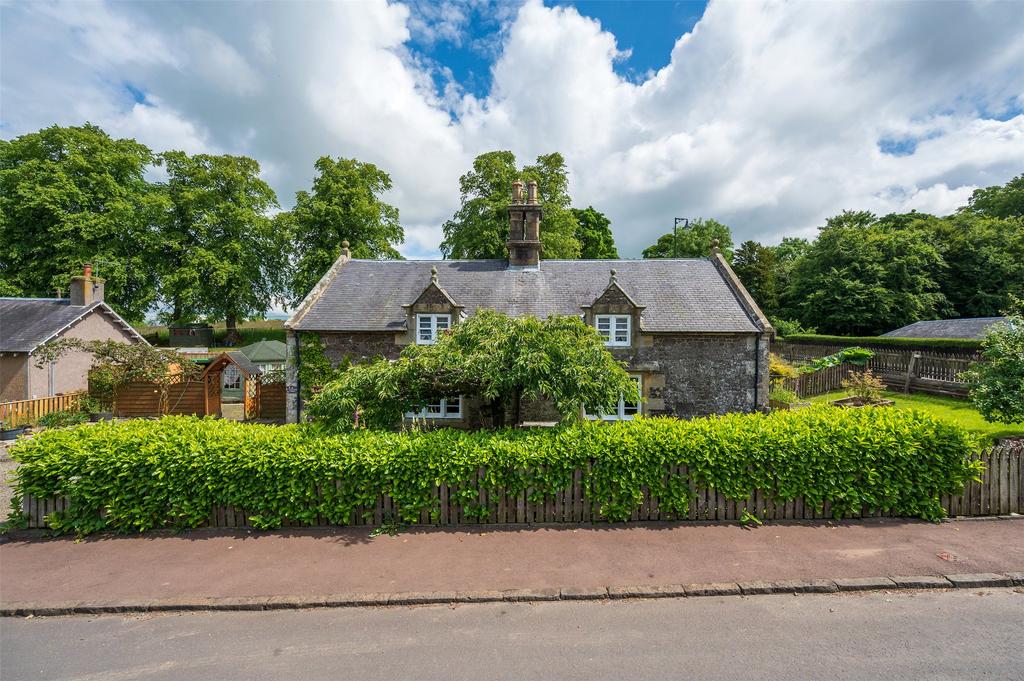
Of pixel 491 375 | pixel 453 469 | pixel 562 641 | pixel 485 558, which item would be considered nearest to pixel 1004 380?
pixel 491 375

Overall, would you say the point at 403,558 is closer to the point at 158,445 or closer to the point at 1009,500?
the point at 158,445

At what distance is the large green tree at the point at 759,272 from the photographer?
56.9 meters

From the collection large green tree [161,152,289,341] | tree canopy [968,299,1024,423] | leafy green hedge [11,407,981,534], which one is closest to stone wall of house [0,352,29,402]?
large green tree [161,152,289,341]

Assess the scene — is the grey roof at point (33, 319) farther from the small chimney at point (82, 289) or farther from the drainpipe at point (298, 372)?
the drainpipe at point (298, 372)

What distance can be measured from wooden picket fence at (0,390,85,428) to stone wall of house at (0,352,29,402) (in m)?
1.79

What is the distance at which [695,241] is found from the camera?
6194 cm

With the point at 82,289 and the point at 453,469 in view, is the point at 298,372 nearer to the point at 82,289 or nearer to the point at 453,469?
the point at 453,469

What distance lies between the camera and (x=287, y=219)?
121 ft

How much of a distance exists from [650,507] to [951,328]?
3931 centimetres

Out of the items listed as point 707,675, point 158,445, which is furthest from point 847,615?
point 158,445

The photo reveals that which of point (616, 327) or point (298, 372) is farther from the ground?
point (616, 327)

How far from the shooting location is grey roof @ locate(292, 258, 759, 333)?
17.1 meters

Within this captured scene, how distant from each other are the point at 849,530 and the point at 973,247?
5495 cm

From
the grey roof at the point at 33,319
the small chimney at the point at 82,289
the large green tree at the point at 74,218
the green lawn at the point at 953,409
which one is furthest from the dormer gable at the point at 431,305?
the large green tree at the point at 74,218
